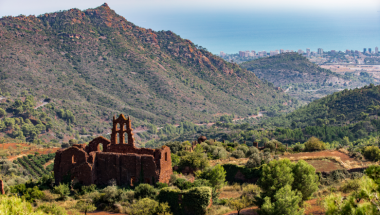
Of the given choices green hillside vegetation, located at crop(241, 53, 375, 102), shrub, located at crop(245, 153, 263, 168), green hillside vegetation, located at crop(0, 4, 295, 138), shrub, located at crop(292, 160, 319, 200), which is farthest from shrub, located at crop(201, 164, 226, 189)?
green hillside vegetation, located at crop(241, 53, 375, 102)

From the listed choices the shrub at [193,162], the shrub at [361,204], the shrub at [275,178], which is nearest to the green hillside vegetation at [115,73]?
the shrub at [193,162]

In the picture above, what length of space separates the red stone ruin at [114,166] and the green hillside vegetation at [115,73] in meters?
55.2

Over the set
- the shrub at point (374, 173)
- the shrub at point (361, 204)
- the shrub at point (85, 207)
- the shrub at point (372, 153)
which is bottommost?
the shrub at point (85, 207)

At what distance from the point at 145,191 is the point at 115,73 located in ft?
279

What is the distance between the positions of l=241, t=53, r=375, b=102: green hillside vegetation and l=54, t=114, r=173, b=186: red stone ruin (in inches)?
5429

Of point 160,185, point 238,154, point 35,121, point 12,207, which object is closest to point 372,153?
point 238,154

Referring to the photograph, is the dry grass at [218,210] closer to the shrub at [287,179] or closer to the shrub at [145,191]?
the shrub at [287,179]

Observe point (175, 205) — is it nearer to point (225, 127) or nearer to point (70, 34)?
point (225, 127)

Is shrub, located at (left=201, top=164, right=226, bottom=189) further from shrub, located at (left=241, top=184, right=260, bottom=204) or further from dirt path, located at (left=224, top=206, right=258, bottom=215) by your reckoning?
dirt path, located at (left=224, top=206, right=258, bottom=215)

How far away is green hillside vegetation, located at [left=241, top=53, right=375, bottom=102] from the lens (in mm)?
167750

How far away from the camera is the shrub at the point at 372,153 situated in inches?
1249

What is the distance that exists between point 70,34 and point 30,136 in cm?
4909

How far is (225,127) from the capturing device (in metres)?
86.6

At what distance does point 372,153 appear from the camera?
32188 mm
